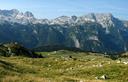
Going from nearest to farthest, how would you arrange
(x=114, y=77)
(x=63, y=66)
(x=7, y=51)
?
(x=114, y=77)
(x=63, y=66)
(x=7, y=51)

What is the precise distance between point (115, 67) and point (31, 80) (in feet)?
83.6

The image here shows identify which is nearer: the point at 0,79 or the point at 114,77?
the point at 0,79

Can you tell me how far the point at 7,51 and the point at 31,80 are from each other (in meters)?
116

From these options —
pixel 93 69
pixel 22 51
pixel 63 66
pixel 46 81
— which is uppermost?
pixel 46 81

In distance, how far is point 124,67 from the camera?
2096 inches

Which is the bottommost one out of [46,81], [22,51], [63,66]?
[22,51]

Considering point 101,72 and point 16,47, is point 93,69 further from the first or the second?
point 16,47

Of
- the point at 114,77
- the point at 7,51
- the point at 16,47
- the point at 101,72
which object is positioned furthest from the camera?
the point at 16,47

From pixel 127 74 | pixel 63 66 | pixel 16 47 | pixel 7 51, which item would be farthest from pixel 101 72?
pixel 16 47

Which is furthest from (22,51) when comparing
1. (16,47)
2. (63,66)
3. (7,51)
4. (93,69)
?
(93,69)

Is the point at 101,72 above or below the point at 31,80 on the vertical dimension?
below

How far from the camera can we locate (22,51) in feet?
525

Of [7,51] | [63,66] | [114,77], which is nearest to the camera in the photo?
[114,77]

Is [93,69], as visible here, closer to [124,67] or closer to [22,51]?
[124,67]
